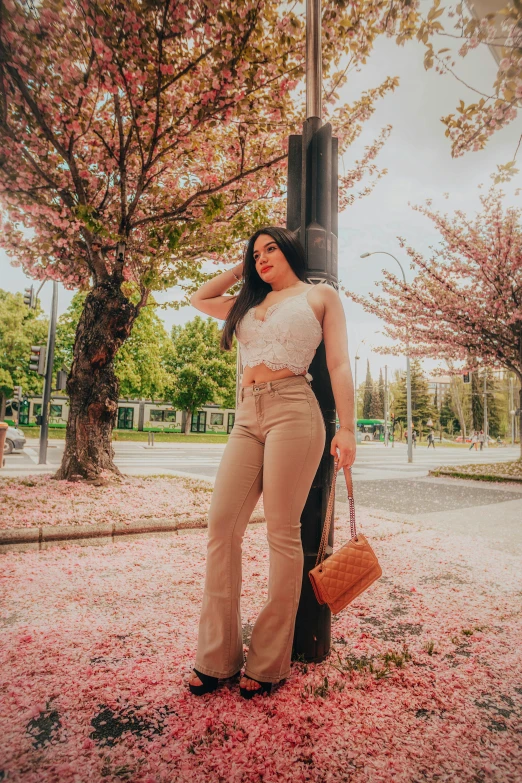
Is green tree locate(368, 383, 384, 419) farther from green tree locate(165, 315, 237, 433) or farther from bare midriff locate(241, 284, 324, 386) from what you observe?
bare midriff locate(241, 284, 324, 386)

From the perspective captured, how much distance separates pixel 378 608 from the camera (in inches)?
123

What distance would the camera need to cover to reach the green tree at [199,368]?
40.0 m

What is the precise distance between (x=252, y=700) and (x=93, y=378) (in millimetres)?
6206

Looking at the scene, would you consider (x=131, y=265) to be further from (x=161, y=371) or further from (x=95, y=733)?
(x=161, y=371)

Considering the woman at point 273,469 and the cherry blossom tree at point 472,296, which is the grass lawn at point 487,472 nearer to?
the cherry blossom tree at point 472,296

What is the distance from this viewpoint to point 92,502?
594cm

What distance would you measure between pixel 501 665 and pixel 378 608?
91 cm

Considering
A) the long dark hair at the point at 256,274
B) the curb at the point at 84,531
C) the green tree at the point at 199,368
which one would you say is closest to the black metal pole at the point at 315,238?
the long dark hair at the point at 256,274

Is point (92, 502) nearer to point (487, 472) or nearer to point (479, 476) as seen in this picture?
point (479, 476)

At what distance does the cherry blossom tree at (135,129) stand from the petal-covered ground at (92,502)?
0.60m

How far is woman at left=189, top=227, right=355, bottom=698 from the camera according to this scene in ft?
6.48

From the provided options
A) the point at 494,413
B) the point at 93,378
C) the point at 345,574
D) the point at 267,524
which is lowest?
the point at 345,574

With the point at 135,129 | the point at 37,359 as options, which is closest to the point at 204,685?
the point at 135,129

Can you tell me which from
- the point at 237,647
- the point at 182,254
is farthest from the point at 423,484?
the point at 237,647
